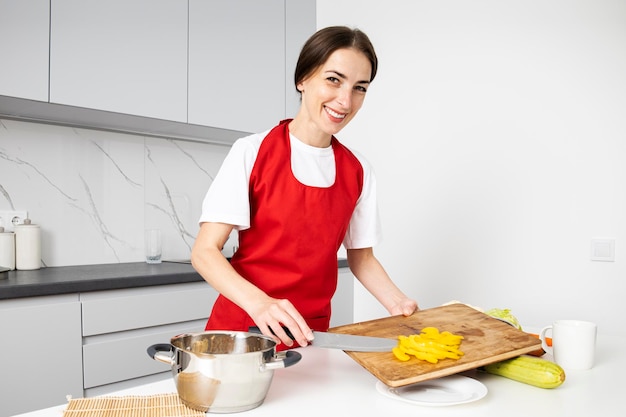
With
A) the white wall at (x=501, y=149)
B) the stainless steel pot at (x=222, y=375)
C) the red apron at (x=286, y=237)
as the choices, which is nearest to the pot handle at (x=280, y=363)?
the stainless steel pot at (x=222, y=375)

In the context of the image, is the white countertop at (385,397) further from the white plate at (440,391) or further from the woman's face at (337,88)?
the woman's face at (337,88)

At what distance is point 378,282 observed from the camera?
1.52 m

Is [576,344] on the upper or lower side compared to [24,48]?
lower

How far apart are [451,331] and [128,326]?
1428 mm

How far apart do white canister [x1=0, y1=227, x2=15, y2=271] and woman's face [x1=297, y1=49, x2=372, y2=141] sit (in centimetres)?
162

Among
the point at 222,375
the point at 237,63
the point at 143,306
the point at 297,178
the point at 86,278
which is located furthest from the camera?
the point at 237,63

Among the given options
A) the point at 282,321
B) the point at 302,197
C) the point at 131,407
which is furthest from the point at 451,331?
the point at 131,407

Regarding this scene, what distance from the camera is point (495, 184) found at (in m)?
2.53

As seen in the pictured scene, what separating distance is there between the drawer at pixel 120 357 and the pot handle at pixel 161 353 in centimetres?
129

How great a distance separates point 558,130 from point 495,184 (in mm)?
361

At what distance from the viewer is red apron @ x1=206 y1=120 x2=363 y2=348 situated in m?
1.37

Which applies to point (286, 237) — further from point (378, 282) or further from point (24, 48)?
point (24, 48)

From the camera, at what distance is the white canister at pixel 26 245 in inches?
91.5

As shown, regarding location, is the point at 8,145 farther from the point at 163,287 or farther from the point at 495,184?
the point at 495,184
